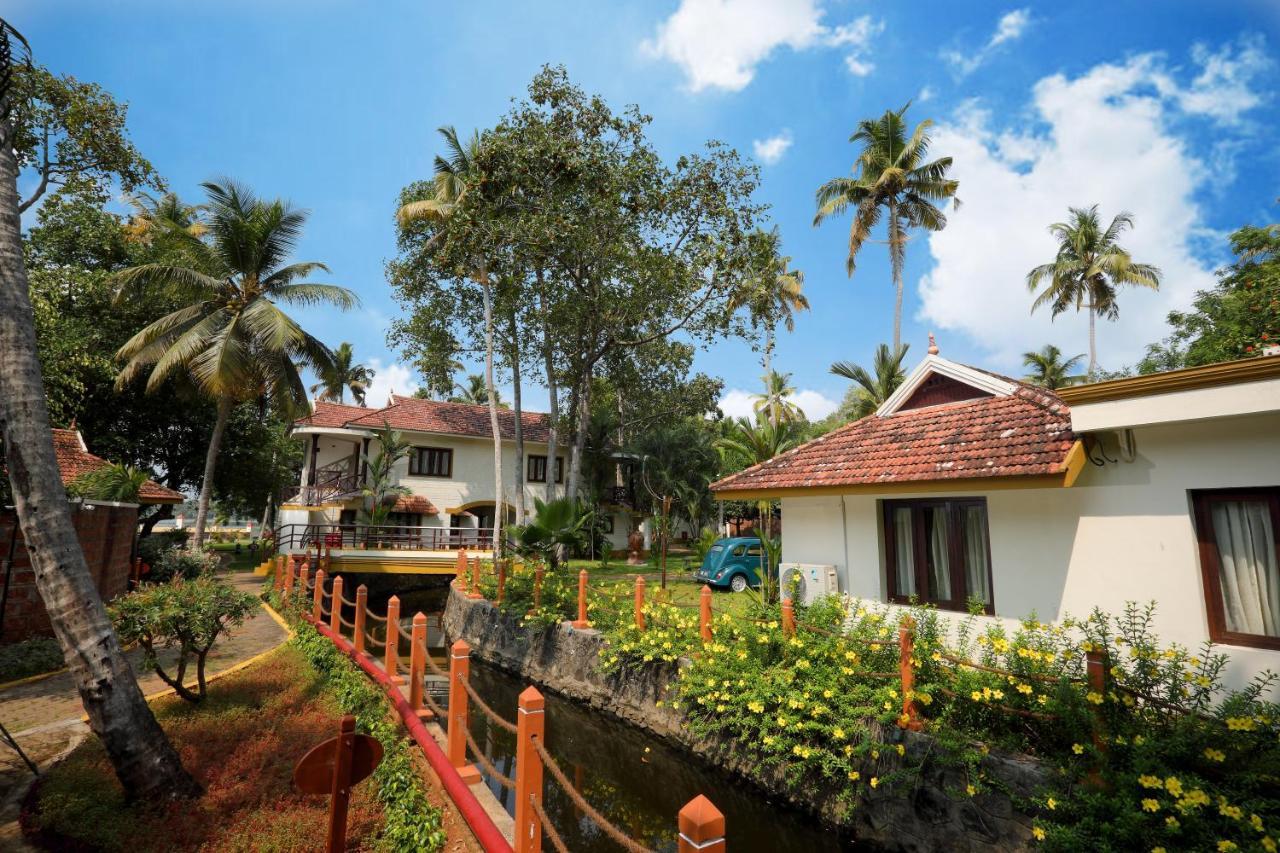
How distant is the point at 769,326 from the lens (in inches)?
760

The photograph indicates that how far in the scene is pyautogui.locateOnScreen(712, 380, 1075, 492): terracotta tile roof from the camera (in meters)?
7.38

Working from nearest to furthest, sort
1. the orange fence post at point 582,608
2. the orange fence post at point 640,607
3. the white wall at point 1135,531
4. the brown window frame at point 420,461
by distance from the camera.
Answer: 1. the white wall at point 1135,531
2. the orange fence post at point 640,607
3. the orange fence post at point 582,608
4. the brown window frame at point 420,461

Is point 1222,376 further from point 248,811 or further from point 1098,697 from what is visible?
point 248,811

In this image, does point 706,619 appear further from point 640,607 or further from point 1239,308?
point 1239,308

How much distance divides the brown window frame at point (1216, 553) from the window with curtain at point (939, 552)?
2.14m

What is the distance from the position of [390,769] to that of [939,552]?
7.23 meters

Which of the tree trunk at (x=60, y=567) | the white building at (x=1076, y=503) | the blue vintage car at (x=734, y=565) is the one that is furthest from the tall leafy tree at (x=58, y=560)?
the blue vintage car at (x=734, y=565)

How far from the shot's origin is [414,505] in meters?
25.4

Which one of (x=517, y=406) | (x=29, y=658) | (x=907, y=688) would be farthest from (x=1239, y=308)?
(x=29, y=658)

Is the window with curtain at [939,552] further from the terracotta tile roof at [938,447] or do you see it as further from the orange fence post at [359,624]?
the orange fence post at [359,624]

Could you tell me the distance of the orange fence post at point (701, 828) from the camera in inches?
98.5

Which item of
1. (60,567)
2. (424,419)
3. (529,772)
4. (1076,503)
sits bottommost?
(529,772)

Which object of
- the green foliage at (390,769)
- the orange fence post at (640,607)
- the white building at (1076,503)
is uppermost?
the white building at (1076,503)

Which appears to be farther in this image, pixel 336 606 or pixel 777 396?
pixel 777 396
